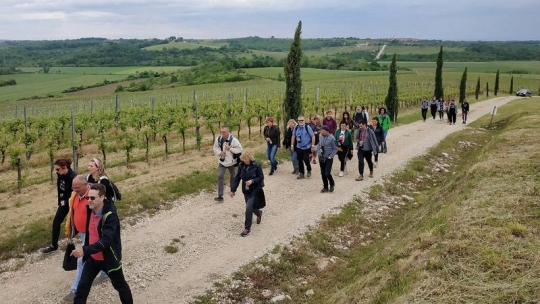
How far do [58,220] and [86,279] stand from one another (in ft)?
9.02

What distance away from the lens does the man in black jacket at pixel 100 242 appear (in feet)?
17.7

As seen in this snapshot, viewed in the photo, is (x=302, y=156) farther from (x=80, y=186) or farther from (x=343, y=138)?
(x=80, y=186)

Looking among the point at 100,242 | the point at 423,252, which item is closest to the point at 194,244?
the point at 100,242

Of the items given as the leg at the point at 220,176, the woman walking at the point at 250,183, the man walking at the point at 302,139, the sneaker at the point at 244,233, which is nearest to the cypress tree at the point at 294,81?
the man walking at the point at 302,139

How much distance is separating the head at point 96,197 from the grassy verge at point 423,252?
92.1 inches

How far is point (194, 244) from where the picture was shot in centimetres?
871

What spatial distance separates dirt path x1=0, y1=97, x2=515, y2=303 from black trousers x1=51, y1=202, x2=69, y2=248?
10.6 inches

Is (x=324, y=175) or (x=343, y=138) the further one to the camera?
(x=343, y=138)

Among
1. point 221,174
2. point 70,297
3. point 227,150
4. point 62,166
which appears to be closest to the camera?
point 70,297

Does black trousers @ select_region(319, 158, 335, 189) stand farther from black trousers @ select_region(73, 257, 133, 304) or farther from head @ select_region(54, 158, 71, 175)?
black trousers @ select_region(73, 257, 133, 304)

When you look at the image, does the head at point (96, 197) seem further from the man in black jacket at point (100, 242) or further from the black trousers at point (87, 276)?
the black trousers at point (87, 276)

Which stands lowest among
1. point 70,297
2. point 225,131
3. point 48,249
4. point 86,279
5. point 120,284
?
point 70,297

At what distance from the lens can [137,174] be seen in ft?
46.1

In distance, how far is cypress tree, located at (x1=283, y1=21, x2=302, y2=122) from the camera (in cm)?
1819
